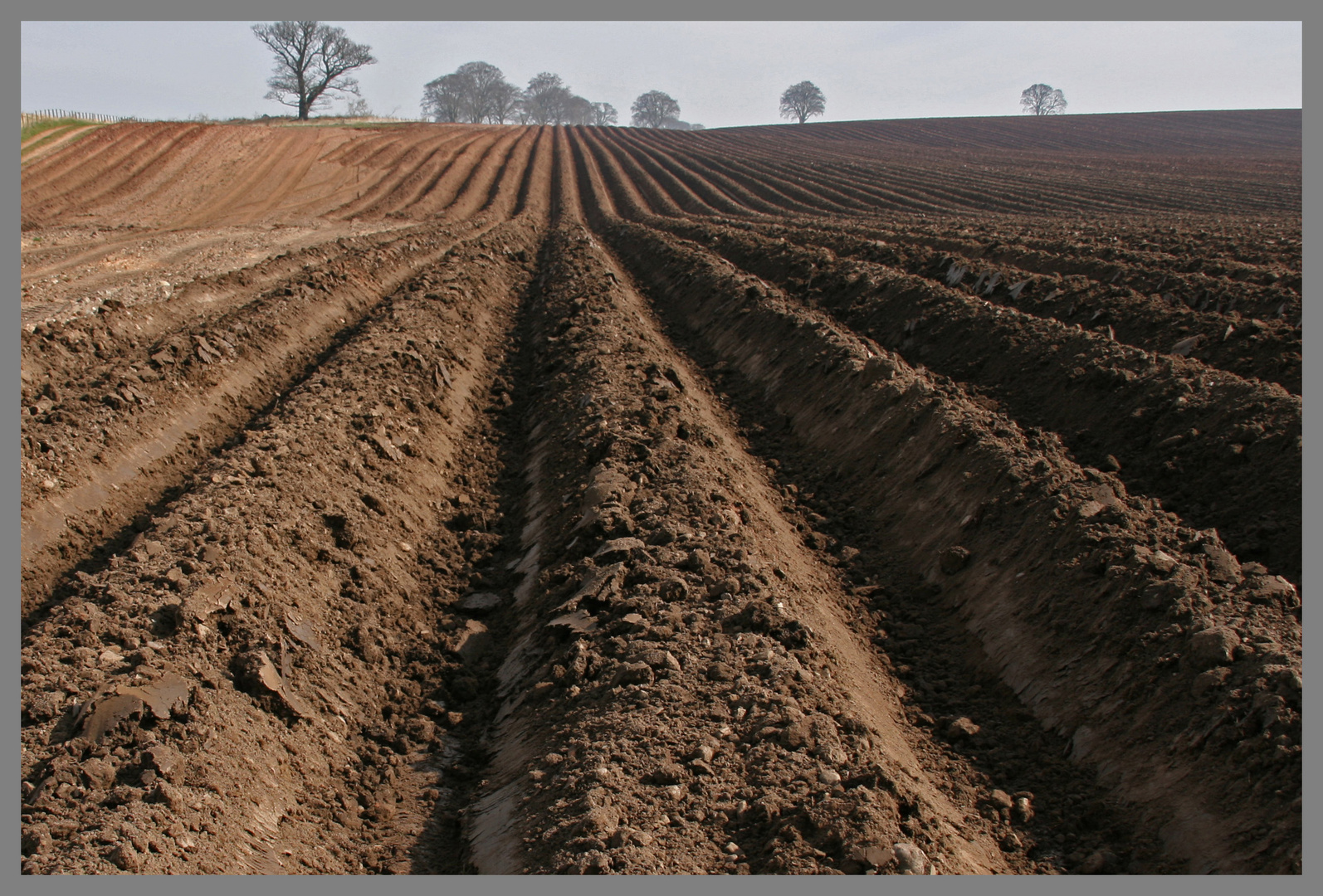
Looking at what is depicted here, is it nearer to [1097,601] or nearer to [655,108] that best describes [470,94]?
[655,108]

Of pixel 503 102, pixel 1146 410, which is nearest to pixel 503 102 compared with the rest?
pixel 503 102

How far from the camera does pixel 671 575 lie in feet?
17.1

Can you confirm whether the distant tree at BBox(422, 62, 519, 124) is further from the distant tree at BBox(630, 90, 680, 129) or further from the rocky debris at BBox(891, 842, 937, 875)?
the rocky debris at BBox(891, 842, 937, 875)

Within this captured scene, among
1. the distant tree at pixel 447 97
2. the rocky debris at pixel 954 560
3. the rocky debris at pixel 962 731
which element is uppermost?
the distant tree at pixel 447 97

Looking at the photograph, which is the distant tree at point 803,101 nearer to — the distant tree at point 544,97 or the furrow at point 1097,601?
the distant tree at point 544,97

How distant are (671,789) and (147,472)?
6075 millimetres

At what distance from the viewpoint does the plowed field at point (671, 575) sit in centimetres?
366

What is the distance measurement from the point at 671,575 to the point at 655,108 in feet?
409

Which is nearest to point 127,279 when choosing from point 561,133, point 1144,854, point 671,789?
point 671,789

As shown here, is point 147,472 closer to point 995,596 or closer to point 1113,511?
point 995,596

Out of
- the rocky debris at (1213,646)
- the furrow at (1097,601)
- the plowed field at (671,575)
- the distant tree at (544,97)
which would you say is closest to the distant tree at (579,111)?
the distant tree at (544,97)

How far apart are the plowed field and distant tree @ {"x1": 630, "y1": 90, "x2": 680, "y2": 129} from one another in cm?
11459

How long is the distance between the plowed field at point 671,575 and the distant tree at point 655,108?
115 m

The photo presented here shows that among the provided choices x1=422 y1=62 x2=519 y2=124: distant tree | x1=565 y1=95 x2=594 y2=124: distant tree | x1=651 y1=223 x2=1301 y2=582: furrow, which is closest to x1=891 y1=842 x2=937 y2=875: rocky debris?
x1=651 y1=223 x2=1301 y2=582: furrow
